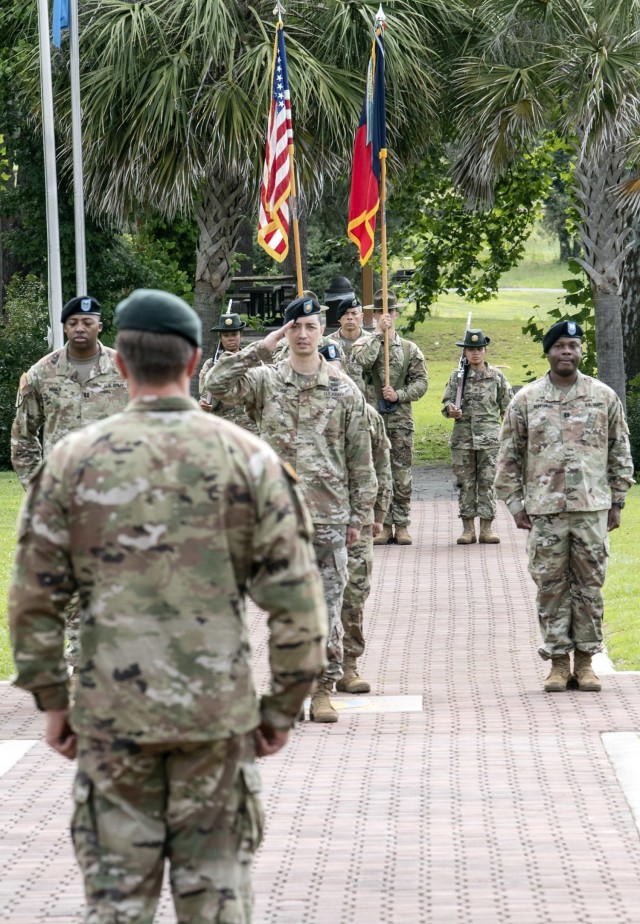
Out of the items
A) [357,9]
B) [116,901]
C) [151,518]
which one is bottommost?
[116,901]

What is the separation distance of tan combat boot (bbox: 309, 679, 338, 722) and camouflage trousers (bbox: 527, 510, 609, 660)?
135 centimetres

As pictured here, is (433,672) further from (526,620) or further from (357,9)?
(357,9)

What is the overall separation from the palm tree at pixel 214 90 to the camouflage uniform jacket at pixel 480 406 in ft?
17.4

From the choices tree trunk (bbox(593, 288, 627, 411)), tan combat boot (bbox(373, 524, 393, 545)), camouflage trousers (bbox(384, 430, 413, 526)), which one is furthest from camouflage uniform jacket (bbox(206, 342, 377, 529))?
Answer: tree trunk (bbox(593, 288, 627, 411))

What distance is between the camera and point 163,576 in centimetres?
387

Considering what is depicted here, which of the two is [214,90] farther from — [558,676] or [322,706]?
[322,706]

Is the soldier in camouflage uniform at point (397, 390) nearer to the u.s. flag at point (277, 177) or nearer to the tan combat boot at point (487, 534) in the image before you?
the tan combat boot at point (487, 534)

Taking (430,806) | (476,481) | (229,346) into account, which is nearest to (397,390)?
(476,481)

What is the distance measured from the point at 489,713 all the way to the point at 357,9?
14.6 meters

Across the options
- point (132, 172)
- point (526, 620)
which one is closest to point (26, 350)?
point (132, 172)

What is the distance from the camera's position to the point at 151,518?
3.86 m

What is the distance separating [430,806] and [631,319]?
19.0 meters

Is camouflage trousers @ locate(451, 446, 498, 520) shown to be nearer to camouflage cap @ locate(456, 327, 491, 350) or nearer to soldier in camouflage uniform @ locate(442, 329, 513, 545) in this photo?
soldier in camouflage uniform @ locate(442, 329, 513, 545)

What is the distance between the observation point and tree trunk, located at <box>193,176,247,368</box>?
22.4 meters
